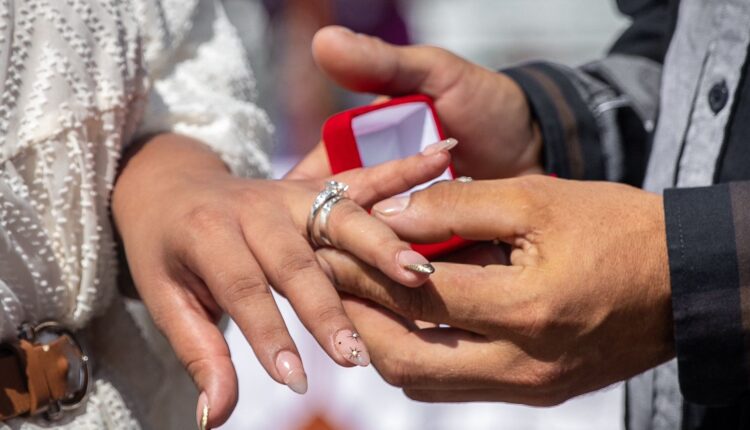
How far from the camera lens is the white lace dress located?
0.63 meters

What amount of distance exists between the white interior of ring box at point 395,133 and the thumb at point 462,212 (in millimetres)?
70

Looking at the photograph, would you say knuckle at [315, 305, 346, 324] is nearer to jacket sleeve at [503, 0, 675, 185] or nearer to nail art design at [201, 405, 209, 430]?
nail art design at [201, 405, 209, 430]

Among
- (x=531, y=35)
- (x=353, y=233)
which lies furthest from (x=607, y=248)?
(x=531, y=35)

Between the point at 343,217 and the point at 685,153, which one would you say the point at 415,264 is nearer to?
the point at 343,217

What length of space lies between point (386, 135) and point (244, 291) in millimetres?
263

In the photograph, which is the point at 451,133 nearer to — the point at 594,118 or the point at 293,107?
the point at 594,118

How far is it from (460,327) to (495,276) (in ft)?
0.17

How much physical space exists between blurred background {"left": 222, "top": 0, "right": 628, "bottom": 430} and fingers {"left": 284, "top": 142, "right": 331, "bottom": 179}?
61 centimetres

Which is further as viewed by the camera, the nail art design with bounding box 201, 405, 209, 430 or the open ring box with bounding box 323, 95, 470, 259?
the open ring box with bounding box 323, 95, 470, 259

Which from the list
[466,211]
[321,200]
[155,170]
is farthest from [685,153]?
[155,170]

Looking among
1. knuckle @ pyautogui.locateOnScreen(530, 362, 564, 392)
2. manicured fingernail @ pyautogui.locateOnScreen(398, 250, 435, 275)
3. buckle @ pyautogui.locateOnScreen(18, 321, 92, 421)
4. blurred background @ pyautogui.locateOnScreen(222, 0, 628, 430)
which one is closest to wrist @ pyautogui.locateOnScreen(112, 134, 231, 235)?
buckle @ pyautogui.locateOnScreen(18, 321, 92, 421)

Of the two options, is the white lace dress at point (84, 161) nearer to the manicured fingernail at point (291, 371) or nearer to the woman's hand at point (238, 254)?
the woman's hand at point (238, 254)

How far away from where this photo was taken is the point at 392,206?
0.71 meters

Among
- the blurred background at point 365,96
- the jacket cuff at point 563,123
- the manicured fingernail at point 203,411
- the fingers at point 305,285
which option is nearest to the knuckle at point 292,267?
the fingers at point 305,285
